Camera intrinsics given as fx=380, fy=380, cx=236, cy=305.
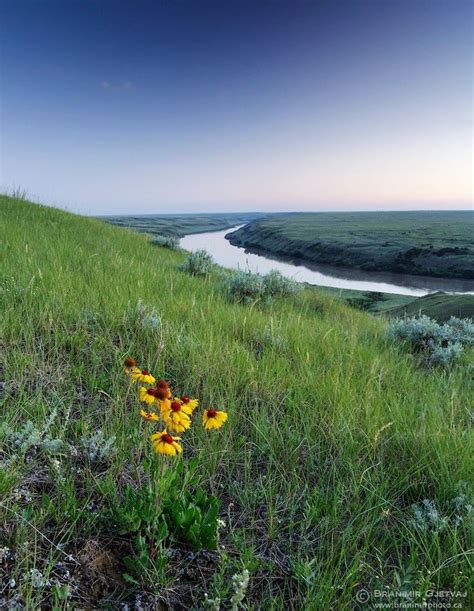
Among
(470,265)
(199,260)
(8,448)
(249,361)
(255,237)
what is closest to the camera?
(8,448)

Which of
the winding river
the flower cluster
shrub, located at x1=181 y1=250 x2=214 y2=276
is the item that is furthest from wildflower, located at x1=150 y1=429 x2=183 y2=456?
the winding river

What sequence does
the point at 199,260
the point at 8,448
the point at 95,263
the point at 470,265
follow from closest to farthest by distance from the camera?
the point at 8,448 < the point at 95,263 < the point at 199,260 < the point at 470,265

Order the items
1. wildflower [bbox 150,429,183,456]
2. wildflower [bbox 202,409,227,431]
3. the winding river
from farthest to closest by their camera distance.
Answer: the winding river → wildflower [bbox 202,409,227,431] → wildflower [bbox 150,429,183,456]

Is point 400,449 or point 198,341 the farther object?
point 198,341

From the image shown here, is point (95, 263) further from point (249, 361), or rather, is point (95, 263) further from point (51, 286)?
point (249, 361)

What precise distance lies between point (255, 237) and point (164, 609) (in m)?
72.0

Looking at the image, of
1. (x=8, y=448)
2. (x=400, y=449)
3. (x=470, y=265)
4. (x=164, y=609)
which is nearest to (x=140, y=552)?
(x=164, y=609)

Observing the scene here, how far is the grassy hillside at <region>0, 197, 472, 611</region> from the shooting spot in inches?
62.7

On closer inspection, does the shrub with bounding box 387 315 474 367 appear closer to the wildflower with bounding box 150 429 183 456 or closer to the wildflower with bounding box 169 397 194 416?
the wildflower with bounding box 169 397 194 416

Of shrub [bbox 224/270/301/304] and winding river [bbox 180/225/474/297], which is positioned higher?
shrub [bbox 224/270/301/304]

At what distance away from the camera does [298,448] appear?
7.75ft

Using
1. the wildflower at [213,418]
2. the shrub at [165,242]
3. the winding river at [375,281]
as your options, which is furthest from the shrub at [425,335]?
the winding river at [375,281]

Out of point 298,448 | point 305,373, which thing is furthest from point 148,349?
point 298,448

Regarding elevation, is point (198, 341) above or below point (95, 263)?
below
